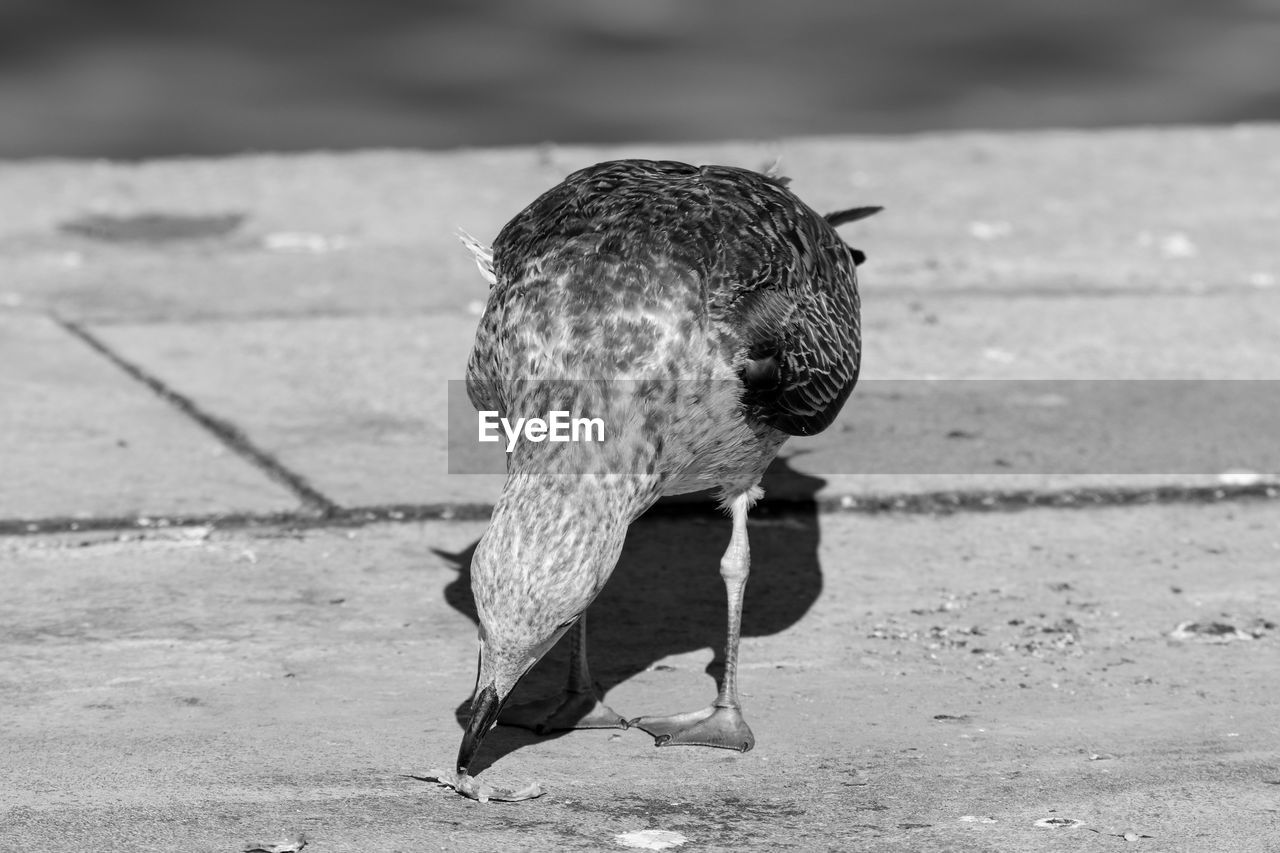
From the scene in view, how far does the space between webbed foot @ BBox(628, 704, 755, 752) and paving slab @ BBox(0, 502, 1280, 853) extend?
1.5 inches

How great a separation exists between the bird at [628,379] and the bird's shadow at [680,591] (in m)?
0.32

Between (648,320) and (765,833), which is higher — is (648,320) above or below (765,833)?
above

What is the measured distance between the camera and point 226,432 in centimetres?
738

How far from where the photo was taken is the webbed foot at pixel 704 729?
4875 mm

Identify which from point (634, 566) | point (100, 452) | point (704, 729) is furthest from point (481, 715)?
point (100, 452)

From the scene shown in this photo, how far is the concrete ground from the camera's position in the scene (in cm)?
452

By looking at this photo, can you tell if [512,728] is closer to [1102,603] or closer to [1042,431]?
[1102,603]

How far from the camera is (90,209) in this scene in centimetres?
1090

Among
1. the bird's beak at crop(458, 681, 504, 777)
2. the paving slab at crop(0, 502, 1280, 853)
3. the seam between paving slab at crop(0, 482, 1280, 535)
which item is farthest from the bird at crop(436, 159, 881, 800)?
the seam between paving slab at crop(0, 482, 1280, 535)

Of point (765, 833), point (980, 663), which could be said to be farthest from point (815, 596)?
point (765, 833)

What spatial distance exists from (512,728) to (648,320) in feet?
3.74

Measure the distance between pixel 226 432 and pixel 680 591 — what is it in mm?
2175

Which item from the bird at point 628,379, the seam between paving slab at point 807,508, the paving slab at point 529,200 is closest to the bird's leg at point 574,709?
the bird at point 628,379

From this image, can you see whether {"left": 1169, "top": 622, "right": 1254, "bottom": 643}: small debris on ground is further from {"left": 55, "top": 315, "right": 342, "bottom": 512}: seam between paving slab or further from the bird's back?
{"left": 55, "top": 315, "right": 342, "bottom": 512}: seam between paving slab
